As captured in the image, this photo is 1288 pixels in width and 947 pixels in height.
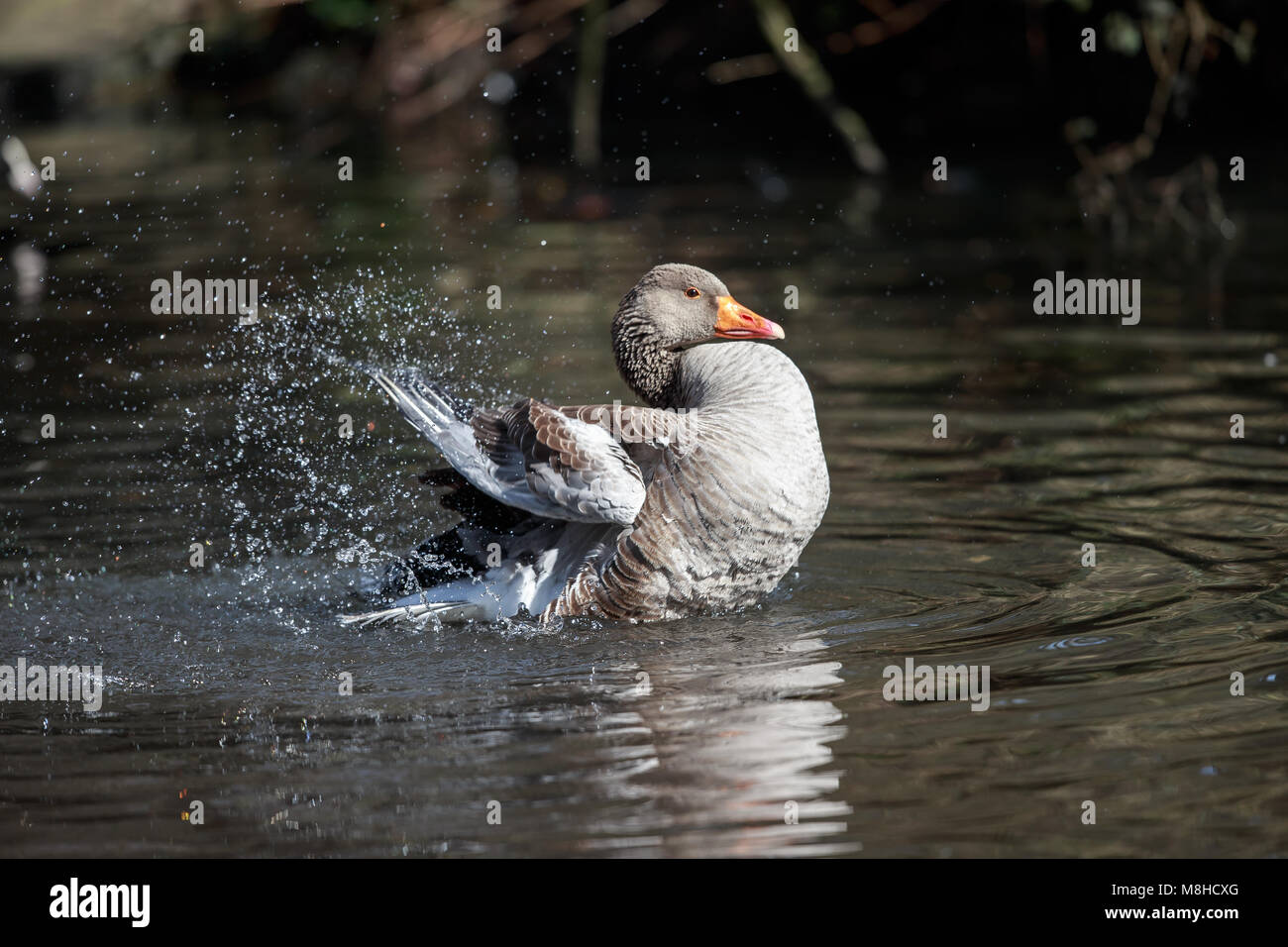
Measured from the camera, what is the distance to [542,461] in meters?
5.85

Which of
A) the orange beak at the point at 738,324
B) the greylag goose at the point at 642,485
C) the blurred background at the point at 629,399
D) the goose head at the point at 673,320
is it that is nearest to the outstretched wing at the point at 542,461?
the greylag goose at the point at 642,485

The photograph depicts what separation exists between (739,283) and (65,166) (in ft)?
33.6

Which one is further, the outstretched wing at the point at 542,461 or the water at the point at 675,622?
the outstretched wing at the point at 542,461

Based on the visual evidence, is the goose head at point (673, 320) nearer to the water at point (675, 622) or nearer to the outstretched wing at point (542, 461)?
the outstretched wing at point (542, 461)

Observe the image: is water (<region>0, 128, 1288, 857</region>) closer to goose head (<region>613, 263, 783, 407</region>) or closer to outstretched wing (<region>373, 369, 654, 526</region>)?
outstretched wing (<region>373, 369, 654, 526</region>)

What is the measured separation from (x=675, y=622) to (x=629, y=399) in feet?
12.5

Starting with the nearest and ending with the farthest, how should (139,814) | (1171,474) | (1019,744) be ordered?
(139,814) → (1019,744) → (1171,474)

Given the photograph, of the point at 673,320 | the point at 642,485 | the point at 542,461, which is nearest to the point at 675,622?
the point at 642,485

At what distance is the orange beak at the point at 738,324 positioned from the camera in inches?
252

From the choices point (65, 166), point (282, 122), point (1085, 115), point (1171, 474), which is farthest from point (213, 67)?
point (1171, 474)

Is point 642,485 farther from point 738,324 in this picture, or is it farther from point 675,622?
point 738,324

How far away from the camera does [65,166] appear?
62.7 feet

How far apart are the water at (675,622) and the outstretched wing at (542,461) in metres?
0.52

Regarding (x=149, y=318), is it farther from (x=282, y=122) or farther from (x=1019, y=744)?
(x=282, y=122)
